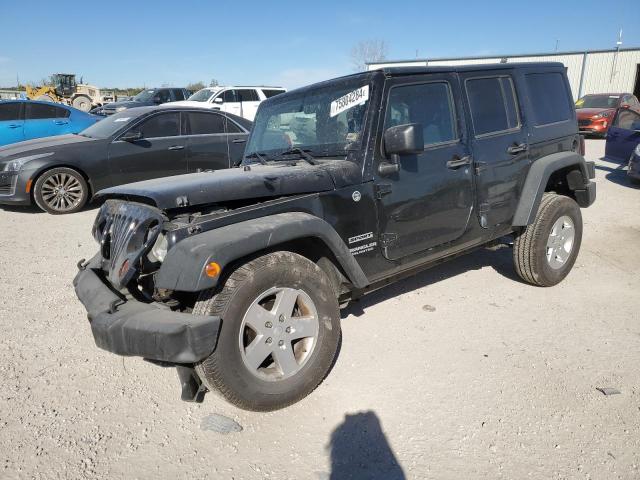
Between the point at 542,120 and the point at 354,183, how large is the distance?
2322 mm

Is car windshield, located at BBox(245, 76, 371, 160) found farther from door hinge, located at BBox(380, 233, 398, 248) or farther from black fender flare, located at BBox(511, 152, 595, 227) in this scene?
black fender flare, located at BBox(511, 152, 595, 227)

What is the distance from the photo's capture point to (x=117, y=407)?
8.71 feet

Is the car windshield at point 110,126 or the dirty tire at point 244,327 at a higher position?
the car windshield at point 110,126

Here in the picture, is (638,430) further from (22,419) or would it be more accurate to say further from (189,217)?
(22,419)

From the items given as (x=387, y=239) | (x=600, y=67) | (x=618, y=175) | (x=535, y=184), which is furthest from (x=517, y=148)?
(x=600, y=67)

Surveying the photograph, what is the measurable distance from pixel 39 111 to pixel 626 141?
41.9 feet

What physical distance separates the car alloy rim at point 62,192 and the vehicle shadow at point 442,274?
531 centimetres

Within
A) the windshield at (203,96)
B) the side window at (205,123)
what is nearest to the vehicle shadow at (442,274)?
the side window at (205,123)

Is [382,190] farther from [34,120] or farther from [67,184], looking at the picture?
[34,120]

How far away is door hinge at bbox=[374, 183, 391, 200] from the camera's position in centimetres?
299

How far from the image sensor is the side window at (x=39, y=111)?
9.80m

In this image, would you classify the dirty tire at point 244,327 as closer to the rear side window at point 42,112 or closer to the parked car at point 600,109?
the rear side window at point 42,112

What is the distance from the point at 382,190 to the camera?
301 cm

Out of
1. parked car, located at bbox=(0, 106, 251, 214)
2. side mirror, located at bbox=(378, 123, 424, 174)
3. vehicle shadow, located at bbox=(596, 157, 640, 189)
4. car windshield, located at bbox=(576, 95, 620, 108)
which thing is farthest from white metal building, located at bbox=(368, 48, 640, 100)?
side mirror, located at bbox=(378, 123, 424, 174)
